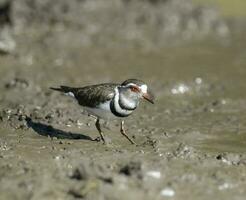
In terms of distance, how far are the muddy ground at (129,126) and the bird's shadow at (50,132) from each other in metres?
0.01

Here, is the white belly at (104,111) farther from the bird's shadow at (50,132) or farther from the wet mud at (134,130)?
the bird's shadow at (50,132)

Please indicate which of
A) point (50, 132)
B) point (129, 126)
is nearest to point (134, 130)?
point (129, 126)

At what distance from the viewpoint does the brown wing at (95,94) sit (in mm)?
9827

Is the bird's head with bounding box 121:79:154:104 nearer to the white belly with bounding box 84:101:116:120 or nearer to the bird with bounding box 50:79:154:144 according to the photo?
the bird with bounding box 50:79:154:144

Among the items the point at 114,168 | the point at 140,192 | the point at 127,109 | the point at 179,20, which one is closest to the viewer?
the point at 140,192

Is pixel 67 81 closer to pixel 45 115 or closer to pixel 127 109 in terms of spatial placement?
pixel 45 115

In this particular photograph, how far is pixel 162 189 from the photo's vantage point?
7992 millimetres

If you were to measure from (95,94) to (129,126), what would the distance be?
1.57m

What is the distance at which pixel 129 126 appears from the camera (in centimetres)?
1138

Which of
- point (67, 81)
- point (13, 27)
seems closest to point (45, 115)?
point (67, 81)

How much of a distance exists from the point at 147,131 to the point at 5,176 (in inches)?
130

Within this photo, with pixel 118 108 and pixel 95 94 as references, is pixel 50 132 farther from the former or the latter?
pixel 118 108

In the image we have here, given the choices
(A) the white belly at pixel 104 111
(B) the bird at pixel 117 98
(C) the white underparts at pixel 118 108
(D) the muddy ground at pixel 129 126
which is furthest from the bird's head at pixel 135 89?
(D) the muddy ground at pixel 129 126

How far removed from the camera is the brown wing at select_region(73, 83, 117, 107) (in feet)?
32.2
